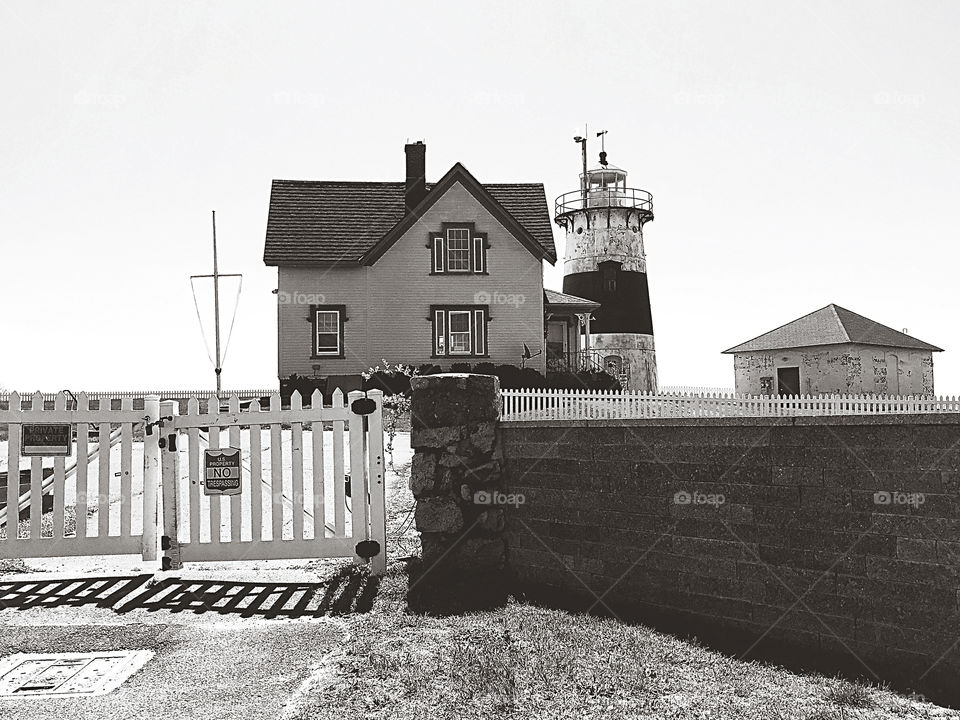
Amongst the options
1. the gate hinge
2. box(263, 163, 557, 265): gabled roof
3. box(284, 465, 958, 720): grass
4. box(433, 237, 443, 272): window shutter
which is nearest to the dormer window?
box(433, 237, 443, 272): window shutter

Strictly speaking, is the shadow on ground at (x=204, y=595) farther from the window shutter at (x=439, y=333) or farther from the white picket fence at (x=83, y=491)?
the window shutter at (x=439, y=333)

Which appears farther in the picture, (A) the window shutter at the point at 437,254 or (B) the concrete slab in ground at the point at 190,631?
(A) the window shutter at the point at 437,254

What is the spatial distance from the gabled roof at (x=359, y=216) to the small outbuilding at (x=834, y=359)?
39.6 ft

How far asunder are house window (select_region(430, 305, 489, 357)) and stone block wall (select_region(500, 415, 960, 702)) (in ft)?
77.1

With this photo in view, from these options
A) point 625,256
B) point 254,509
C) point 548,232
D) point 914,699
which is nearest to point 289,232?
point 548,232

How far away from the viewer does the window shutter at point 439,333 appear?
30938mm

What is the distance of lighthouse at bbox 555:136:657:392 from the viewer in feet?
129

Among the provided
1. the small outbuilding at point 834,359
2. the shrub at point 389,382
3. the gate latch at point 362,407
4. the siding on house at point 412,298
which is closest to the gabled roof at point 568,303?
the siding on house at point 412,298

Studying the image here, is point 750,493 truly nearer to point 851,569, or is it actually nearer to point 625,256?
point 851,569

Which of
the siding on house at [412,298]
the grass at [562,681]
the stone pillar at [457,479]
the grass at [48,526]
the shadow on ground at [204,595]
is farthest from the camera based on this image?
the siding on house at [412,298]

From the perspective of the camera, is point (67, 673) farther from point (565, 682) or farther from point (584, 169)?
point (584, 169)

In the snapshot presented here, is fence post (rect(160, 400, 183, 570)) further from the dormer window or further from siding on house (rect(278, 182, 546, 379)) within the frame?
the dormer window

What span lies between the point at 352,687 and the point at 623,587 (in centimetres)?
255

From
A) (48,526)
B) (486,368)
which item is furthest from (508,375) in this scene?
(48,526)
